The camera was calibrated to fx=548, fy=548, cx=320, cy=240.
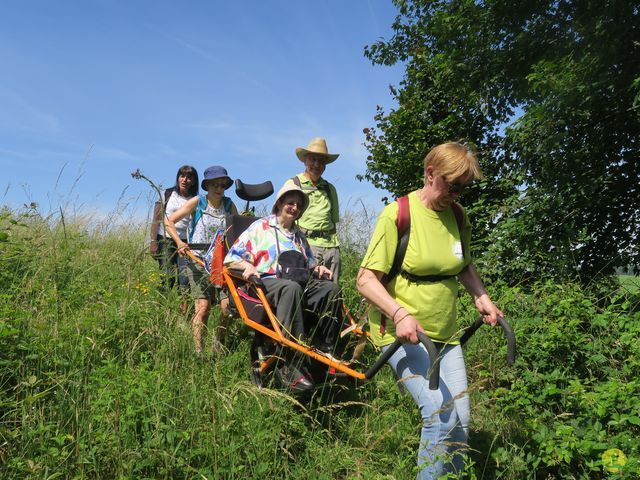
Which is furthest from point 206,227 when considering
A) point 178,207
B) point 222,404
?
point 222,404

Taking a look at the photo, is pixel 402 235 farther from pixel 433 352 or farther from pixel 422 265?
pixel 433 352

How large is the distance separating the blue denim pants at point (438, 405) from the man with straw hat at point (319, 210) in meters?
2.87

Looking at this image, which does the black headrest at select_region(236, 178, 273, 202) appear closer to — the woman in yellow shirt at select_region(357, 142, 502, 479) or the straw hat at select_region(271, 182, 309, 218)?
the straw hat at select_region(271, 182, 309, 218)

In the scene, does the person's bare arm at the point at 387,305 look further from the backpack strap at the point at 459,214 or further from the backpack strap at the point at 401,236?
the backpack strap at the point at 459,214

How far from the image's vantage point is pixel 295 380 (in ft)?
11.7

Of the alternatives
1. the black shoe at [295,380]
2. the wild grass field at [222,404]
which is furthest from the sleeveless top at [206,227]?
the black shoe at [295,380]

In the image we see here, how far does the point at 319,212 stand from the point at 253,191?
0.81 m

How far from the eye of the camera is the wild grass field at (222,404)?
9.25 ft

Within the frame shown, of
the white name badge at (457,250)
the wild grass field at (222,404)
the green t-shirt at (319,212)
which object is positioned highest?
the green t-shirt at (319,212)

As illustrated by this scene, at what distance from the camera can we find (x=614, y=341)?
4.16 metres

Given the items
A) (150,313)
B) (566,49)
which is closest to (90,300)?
(150,313)

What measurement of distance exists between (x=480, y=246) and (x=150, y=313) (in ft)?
15.3

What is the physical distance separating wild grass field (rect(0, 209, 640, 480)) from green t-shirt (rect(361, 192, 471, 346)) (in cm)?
56

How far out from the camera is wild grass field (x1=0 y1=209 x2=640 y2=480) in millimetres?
2818
